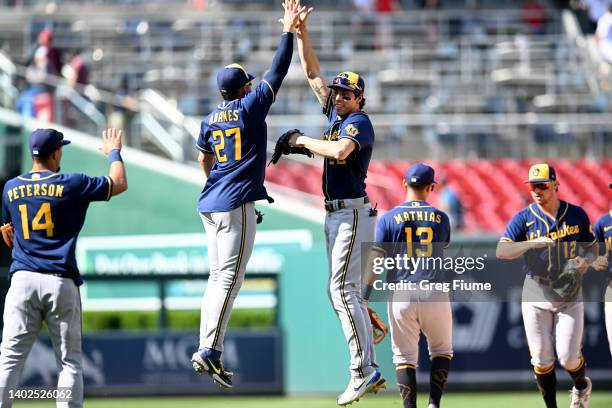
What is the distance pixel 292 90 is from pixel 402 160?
263 centimetres

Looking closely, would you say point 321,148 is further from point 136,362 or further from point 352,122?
point 136,362

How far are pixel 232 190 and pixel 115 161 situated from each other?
34.3 inches

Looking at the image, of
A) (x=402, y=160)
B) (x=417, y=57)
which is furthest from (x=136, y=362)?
(x=417, y=57)

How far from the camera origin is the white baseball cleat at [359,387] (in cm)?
773

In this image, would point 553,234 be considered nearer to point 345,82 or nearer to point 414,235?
point 414,235

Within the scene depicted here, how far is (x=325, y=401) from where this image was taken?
38.1 feet

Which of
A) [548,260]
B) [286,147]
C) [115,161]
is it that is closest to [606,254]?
[548,260]

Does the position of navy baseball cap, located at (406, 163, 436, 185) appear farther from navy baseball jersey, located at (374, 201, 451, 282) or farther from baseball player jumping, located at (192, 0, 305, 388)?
baseball player jumping, located at (192, 0, 305, 388)

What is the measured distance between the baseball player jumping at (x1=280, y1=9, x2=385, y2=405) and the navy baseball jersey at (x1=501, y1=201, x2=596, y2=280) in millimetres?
1268

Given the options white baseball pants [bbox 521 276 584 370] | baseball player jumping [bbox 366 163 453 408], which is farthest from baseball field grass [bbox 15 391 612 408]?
baseball player jumping [bbox 366 163 453 408]

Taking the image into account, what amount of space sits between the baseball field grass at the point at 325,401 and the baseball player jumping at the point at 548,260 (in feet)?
7.17

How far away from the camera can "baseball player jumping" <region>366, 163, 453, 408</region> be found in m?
8.16

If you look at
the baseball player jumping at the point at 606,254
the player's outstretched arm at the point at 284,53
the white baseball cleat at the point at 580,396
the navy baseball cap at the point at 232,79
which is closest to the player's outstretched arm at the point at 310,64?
the player's outstretched arm at the point at 284,53

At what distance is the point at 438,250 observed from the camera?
8.24m
